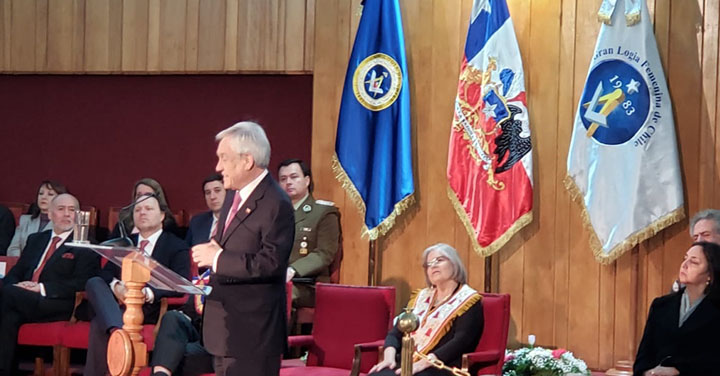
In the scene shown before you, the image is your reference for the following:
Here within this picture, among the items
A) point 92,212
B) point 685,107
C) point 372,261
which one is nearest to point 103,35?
point 92,212

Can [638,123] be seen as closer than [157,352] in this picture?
No

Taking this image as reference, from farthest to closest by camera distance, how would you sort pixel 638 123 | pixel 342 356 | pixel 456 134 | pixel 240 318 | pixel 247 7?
pixel 247 7
pixel 456 134
pixel 638 123
pixel 342 356
pixel 240 318

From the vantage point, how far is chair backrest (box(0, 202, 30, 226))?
8250 millimetres

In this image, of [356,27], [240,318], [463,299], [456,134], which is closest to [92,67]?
[356,27]

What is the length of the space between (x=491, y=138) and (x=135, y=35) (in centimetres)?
294

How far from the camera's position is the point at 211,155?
8125mm

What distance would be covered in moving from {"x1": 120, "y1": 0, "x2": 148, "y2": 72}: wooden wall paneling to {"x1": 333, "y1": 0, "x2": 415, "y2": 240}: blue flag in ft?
5.80

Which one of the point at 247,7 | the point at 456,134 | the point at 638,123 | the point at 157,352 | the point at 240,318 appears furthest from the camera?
the point at 247,7

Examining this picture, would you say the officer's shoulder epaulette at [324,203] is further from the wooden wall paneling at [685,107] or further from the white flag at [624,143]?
the wooden wall paneling at [685,107]

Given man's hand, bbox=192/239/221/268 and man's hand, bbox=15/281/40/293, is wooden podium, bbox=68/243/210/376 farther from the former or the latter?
man's hand, bbox=15/281/40/293

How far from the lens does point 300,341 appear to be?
5961 mm

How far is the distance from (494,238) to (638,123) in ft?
3.79

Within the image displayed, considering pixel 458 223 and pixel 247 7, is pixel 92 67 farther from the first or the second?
pixel 458 223

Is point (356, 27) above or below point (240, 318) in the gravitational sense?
above
